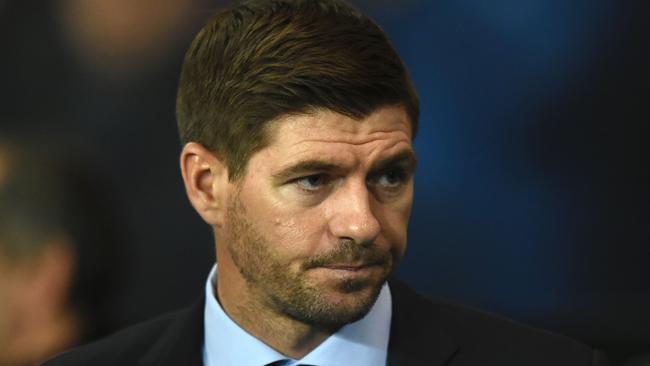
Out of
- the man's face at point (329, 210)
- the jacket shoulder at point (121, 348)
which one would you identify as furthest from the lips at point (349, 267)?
the jacket shoulder at point (121, 348)

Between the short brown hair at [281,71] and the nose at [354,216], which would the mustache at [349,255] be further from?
the short brown hair at [281,71]

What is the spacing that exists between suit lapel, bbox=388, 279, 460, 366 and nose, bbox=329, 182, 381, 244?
0.31 meters

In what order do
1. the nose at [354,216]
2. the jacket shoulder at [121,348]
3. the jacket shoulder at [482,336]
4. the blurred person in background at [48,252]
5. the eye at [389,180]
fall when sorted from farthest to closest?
the blurred person in background at [48,252], the jacket shoulder at [121,348], the jacket shoulder at [482,336], the eye at [389,180], the nose at [354,216]

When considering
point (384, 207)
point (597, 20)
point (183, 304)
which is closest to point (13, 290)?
point (183, 304)

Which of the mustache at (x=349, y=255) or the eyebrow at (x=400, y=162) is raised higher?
the eyebrow at (x=400, y=162)

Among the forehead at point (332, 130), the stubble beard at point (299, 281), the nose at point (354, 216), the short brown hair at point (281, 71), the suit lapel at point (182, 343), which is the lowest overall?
the suit lapel at point (182, 343)

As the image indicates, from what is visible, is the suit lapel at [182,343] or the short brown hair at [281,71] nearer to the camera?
the short brown hair at [281,71]

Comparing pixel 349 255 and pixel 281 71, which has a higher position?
pixel 281 71

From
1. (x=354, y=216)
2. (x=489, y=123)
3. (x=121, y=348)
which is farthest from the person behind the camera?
(x=489, y=123)

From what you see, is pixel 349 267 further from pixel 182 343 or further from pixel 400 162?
pixel 182 343

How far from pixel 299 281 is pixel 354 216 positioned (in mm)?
182

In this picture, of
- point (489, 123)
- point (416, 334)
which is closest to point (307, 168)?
point (416, 334)

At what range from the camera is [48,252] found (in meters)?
3.12

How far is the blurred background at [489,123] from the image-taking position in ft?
10.1
